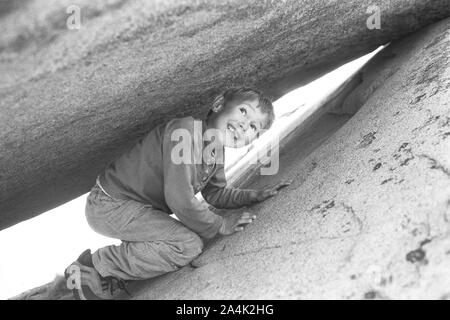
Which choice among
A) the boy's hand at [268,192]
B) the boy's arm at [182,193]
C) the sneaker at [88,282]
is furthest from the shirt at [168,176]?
the sneaker at [88,282]

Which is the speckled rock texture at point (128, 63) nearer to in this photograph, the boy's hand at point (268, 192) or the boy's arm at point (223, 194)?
the boy's arm at point (223, 194)

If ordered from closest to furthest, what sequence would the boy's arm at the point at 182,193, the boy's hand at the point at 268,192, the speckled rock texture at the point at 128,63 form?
the speckled rock texture at the point at 128,63 < the boy's arm at the point at 182,193 < the boy's hand at the point at 268,192

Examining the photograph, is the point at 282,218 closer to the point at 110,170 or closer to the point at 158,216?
the point at 158,216

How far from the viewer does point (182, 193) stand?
203 cm

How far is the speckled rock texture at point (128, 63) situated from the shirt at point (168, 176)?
0.16 m

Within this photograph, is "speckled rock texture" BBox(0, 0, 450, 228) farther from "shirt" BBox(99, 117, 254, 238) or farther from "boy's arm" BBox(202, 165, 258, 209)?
"boy's arm" BBox(202, 165, 258, 209)

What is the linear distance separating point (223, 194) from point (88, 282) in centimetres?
71

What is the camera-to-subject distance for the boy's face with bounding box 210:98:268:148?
6.89 ft

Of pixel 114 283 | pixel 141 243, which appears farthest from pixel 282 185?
pixel 114 283

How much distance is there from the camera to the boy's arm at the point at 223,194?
2414 mm

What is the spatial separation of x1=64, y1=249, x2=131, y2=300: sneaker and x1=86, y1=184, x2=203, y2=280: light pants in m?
0.04

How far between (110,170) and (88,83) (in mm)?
513
